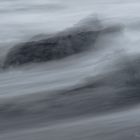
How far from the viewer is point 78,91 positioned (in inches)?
248

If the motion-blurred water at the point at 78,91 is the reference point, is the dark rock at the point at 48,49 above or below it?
above

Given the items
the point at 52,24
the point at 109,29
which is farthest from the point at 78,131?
the point at 52,24

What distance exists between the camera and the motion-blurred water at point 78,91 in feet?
17.1

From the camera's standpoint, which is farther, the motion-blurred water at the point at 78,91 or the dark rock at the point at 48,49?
the dark rock at the point at 48,49

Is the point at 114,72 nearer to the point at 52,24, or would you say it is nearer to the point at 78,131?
the point at 78,131

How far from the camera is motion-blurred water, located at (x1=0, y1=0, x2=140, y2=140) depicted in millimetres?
5207

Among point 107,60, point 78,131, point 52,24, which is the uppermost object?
point 52,24

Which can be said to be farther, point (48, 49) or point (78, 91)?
point (48, 49)

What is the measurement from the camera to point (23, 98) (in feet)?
20.3

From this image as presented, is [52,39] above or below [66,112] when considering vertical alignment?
above

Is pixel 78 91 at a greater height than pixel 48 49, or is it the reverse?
pixel 48 49

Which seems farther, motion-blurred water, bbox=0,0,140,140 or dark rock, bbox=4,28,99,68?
dark rock, bbox=4,28,99,68

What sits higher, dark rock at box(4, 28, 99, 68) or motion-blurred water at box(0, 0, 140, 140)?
dark rock at box(4, 28, 99, 68)

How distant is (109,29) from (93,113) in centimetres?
332
